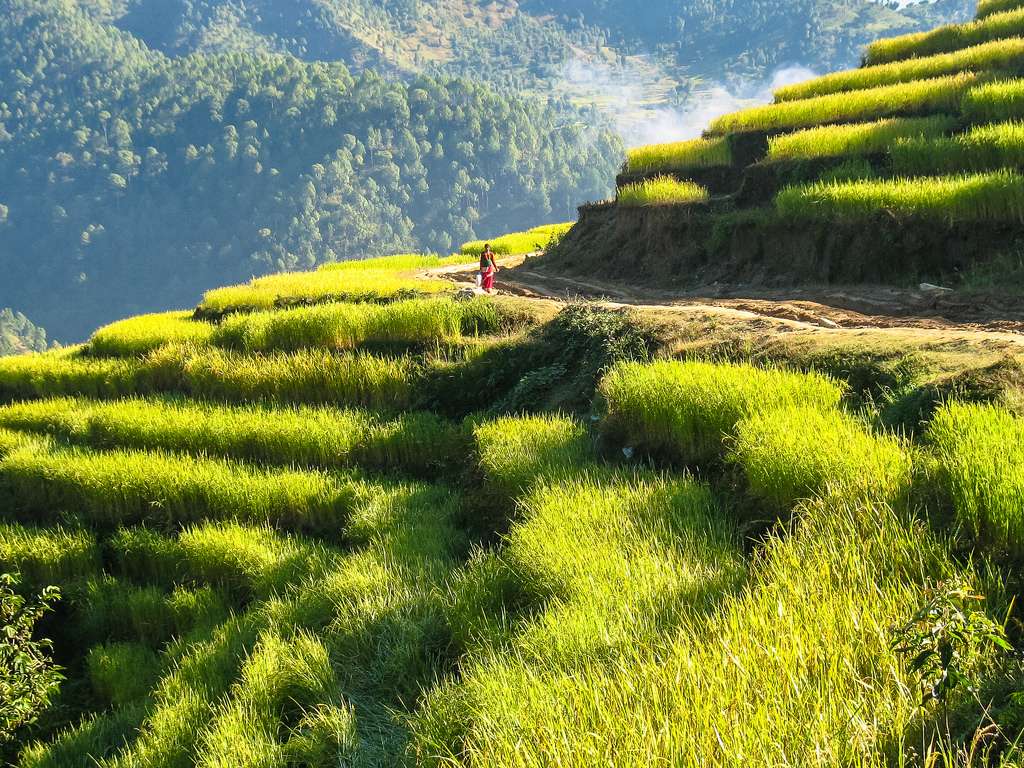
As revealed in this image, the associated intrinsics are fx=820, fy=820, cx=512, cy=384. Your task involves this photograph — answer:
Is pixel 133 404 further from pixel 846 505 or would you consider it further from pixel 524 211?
pixel 524 211

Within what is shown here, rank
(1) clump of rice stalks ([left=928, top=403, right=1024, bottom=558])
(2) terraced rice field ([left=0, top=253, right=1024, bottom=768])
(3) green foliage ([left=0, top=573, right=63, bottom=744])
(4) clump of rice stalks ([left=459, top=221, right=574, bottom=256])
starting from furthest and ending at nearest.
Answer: (4) clump of rice stalks ([left=459, top=221, right=574, bottom=256]) → (3) green foliage ([left=0, top=573, right=63, bottom=744]) → (1) clump of rice stalks ([left=928, top=403, right=1024, bottom=558]) → (2) terraced rice field ([left=0, top=253, right=1024, bottom=768])

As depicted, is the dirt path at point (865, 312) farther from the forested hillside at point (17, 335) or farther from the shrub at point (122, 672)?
the forested hillside at point (17, 335)

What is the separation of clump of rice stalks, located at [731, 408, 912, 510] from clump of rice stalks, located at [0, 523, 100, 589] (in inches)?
274

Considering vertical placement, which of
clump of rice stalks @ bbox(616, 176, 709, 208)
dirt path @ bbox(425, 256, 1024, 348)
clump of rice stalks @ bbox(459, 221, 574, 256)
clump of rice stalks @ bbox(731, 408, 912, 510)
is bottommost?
clump of rice stalks @ bbox(731, 408, 912, 510)

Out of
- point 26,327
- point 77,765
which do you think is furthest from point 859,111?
point 26,327

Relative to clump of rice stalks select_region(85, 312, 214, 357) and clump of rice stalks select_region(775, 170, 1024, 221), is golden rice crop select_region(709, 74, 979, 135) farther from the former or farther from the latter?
clump of rice stalks select_region(85, 312, 214, 357)

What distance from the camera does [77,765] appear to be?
19.3 feet

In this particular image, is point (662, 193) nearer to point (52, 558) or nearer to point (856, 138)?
point (856, 138)

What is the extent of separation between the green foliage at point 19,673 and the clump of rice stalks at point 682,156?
471 inches

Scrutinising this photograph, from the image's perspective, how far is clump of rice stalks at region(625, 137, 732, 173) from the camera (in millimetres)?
14438

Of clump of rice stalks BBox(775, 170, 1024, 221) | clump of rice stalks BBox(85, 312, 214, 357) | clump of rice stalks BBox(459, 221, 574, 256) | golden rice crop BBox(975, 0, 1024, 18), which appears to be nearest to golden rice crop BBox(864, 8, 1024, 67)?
golden rice crop BBox(975, 0, 1024, 18)

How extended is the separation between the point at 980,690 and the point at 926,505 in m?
1.42

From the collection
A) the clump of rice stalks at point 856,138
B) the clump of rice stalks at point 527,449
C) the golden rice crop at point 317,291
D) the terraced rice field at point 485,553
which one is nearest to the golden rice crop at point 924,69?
the clump of rice stalks at point 856,138

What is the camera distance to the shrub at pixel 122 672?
22.2 feet
